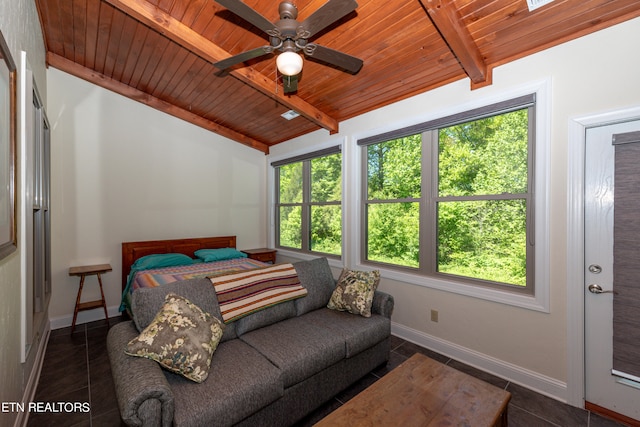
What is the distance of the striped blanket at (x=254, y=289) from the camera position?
2.22 meters

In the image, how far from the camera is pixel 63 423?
1949 millimetres

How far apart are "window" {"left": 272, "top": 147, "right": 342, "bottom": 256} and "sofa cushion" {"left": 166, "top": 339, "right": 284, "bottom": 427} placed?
8.24 ft

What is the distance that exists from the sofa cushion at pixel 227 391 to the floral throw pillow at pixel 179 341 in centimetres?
8

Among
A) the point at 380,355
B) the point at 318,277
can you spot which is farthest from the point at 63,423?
the point at 380,355

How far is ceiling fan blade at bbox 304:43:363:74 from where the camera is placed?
1973 millimetres

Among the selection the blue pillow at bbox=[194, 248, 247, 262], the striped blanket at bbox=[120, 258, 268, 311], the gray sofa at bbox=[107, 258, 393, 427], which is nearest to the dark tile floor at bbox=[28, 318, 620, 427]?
the gray sofa at bbox=[107, 258, 393, 427]

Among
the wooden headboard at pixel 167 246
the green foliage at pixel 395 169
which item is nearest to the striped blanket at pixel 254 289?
the green foliage at pixel 395 169

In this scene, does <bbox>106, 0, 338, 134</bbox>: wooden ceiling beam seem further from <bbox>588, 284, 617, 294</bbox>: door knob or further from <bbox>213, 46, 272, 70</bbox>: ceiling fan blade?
<bbox>588, 284, 617, 294</bbox>: door knob

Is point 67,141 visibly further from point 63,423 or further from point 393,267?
point 393,267

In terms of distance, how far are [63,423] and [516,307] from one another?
353cm

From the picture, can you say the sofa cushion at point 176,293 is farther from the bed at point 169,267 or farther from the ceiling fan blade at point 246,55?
the ceiling fan blade at point 246,55

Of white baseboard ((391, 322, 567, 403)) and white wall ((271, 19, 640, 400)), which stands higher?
white wall ((271, 19, 640, 400))

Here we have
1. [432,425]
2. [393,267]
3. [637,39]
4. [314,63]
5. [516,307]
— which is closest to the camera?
[432,425]

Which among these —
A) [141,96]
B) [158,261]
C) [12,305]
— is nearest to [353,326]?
[12,305]
